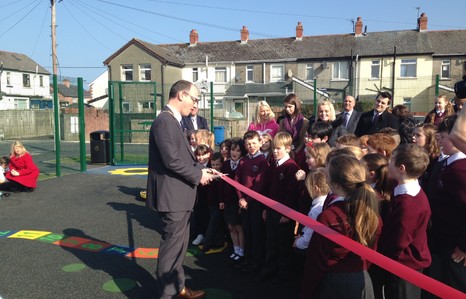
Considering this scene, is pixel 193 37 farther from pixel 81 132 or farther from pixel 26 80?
pixel 81 132

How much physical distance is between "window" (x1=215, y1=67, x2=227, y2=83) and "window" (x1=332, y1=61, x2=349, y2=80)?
10.6 metres

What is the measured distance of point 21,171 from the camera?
842cm

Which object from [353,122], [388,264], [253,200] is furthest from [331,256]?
[353,122]

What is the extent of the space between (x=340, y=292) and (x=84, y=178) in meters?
9.08

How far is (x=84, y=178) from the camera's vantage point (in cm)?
1024

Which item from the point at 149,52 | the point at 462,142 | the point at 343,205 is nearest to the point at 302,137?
the point at 343,205

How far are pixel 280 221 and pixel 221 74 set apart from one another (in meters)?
34.7

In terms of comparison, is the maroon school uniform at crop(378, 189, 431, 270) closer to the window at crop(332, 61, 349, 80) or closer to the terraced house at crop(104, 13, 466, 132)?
the terraced house at crop(104, 13, 466, 132)

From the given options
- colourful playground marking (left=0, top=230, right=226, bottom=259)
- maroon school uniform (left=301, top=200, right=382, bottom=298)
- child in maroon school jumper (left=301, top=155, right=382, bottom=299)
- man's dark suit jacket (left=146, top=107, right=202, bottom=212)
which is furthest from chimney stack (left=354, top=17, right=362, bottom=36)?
maroon school uniform (left=301, top=200, right=382, bottom=298)

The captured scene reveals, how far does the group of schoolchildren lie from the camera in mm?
2531

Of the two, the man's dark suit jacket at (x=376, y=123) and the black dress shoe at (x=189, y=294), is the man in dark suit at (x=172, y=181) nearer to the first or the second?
the black dress shoe at (x=189, y=294)

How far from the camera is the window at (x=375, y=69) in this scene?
33.6 metres

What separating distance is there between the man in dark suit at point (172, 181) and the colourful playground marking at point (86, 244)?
1.38 meters

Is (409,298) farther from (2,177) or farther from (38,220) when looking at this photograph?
(2,177)
